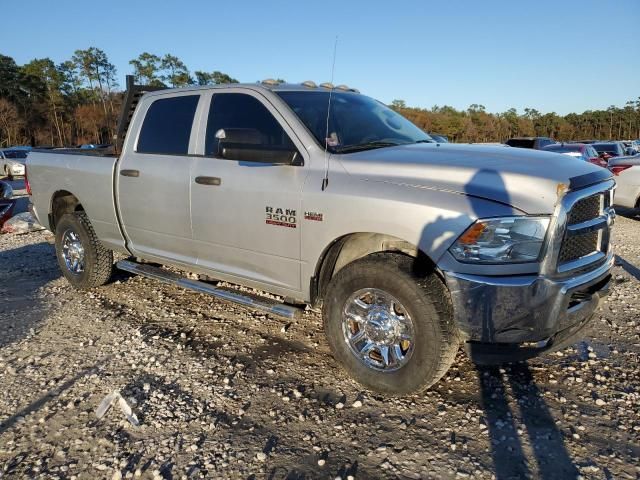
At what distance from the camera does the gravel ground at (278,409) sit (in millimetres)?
2611

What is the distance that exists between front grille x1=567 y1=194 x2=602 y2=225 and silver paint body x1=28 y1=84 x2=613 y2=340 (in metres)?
0.16

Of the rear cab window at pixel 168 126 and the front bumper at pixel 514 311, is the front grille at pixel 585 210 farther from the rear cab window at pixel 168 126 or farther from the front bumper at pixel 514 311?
the rear cab window at pixel 168 126

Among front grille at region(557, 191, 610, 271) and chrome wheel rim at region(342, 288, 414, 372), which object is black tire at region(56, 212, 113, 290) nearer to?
chrome wheel rim at region(342, 288, 414, 372)

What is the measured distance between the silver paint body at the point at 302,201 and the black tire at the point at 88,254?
0.87 feet

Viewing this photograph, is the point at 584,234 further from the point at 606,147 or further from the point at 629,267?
the point at 606,147

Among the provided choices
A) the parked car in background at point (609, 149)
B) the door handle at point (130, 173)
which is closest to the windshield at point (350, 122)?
the door handle at point (130, 173)

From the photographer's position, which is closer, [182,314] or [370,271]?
[370,271]

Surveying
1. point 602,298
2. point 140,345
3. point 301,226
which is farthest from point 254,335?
point 602,298

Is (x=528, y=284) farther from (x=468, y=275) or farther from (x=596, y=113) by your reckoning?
(x=596, y=113)

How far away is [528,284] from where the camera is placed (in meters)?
2.70

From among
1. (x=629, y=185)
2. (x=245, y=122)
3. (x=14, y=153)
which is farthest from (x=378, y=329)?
(x=14, y=153)

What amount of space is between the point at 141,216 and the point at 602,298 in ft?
12.8

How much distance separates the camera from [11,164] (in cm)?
2598

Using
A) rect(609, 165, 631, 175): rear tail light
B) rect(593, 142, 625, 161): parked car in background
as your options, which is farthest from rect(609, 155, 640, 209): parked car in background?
rect(593, 142, 625, 161): parked car in background
